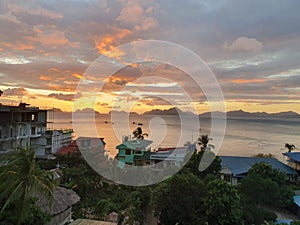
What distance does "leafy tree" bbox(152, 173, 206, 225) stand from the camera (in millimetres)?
9984

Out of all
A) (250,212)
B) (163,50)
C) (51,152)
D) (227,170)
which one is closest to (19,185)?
(163,50)

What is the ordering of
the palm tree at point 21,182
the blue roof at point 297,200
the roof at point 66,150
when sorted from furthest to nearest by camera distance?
the roof at point 66,150 < the blue roof at point 297,200 < the palm tree at point 21,182

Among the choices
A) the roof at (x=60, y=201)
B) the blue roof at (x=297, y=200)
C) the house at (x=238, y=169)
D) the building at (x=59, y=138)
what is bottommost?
the blue roof at (x=297, y=200)

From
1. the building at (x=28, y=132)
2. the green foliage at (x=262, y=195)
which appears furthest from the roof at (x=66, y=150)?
the green foliage at (x=262, y=195)

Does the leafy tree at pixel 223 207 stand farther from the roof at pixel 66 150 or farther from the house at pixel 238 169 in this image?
the roof at pixel 66 150

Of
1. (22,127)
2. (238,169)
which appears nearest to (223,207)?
(238,169)

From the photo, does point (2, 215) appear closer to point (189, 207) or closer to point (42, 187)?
point (42, 187)

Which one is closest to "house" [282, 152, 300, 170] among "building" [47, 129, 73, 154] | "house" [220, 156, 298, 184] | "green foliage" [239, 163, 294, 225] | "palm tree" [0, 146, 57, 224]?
"house" [220, 156, 298, 184]

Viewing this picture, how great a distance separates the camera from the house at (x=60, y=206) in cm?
846

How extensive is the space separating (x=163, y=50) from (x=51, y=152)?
16.1m

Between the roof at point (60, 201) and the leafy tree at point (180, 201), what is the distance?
318cm

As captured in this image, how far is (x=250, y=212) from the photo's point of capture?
10.9m

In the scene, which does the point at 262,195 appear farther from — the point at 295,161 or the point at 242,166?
the point at 295,161

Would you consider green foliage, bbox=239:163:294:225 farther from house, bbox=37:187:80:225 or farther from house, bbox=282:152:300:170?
house, bbox=282:152:300:170
